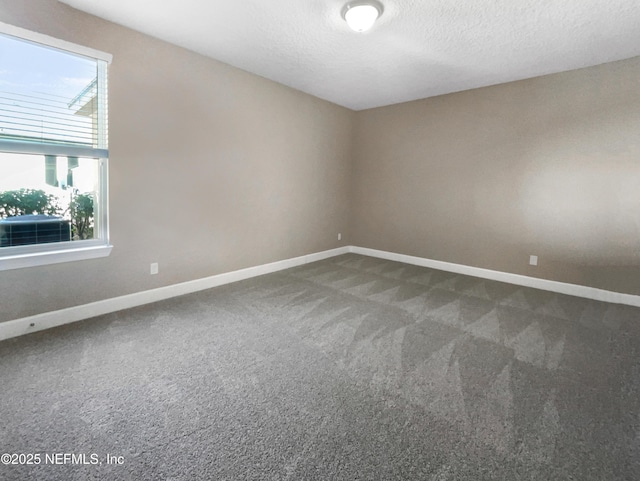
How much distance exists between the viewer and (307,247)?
5059mm

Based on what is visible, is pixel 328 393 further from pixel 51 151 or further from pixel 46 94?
pixel 46 94

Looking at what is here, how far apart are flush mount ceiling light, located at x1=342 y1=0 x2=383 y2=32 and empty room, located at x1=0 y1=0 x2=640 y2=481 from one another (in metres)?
0.03

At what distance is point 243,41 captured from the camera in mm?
3041

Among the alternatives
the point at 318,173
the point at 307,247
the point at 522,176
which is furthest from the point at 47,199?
the point at 522,176

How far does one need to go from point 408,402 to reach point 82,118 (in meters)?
3.37

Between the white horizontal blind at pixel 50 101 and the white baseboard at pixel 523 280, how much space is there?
14.0ft

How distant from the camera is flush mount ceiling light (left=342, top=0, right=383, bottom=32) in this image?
237 cm

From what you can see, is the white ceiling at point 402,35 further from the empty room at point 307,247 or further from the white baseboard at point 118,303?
the white baseboard at point 118,303

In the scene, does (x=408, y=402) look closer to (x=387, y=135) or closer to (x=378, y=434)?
(x=378, y=434)

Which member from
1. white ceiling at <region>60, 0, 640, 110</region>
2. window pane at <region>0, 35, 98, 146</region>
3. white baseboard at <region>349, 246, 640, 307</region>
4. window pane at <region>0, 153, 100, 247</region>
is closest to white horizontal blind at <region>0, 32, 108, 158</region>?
window pane at <region>0, 35, 98, 146</region>

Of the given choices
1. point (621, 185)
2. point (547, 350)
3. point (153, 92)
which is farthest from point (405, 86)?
point (547, 350)

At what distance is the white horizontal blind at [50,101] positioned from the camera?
Result: 2.34 m

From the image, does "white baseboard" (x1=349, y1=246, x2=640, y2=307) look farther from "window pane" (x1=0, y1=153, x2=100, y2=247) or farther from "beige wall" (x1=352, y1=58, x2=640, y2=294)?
"window pane" (x1=0, y1=153, x2=100, y2=247)

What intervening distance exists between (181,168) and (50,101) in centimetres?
112
